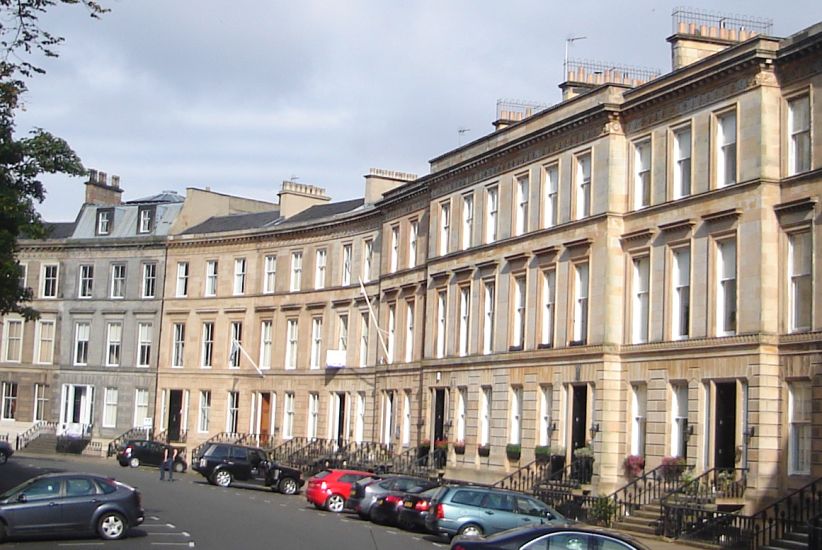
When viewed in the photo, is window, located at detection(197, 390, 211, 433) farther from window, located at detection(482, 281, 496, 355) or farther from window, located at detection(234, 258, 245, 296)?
window, located at detection(482, 281, 496, 355)

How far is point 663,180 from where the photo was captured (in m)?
38.1

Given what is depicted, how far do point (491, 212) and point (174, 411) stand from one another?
103 feet

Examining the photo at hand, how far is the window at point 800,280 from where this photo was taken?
107 feet

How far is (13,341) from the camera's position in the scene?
78500 millimetres

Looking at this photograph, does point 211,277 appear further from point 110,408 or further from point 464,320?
point 464,320

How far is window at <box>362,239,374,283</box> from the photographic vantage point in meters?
61.4

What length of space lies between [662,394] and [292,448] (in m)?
29.9

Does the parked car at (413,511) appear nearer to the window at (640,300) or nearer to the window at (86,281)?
the window at (640,300)

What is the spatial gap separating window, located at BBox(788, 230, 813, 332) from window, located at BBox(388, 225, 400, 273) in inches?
1056

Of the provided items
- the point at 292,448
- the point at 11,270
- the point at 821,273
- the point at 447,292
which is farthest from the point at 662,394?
the point at 292,448

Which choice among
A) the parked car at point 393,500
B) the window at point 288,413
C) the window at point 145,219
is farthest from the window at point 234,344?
the parked car at point 393,500

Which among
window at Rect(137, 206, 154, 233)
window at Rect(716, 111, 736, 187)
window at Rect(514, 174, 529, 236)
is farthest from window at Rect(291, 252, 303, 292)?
window at Rect(716, 111, 736, 187)

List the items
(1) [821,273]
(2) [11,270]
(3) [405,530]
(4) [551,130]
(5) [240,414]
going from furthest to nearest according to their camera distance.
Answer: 1. (5) [240,414]
2. (4) [551,130]
3. (3) [405,530]
4. (2) [11,270]
5. (1) [821,273]

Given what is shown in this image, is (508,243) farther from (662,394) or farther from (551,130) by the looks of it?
(662,394)
